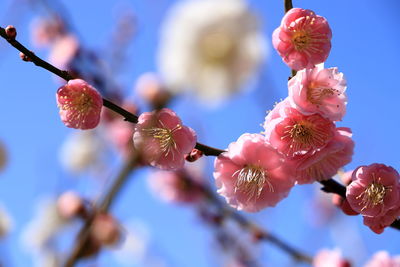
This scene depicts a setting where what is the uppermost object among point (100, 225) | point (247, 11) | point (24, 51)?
point (247, 11)

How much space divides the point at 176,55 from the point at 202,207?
2.98ft

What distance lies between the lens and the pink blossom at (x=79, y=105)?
1.05m

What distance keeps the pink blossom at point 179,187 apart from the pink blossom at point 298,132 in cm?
185

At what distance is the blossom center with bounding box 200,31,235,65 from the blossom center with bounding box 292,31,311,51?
6.13 ft

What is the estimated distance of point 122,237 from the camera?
266cm

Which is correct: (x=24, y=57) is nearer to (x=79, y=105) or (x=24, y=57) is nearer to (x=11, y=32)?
(x=11, y=32)

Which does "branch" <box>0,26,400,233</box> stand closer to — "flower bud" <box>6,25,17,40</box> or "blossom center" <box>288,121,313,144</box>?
"flower bud" <box>6,25,17,40</box>

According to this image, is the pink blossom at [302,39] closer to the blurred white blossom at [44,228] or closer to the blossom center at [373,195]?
the blossom center at [373,195]

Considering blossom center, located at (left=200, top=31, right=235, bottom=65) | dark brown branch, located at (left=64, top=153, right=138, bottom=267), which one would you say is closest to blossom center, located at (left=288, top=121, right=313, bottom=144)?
dark brown branch, located at (left=64, top=153, right=138, bottom=267)

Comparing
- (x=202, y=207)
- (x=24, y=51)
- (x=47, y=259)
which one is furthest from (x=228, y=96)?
(x=47, y=259)

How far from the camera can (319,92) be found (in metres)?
1.04

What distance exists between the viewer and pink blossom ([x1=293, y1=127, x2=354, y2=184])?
1020mm

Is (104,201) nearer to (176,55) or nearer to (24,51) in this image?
(176,55)

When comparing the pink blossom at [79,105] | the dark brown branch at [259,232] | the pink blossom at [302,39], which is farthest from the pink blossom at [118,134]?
the pink blossom at [302,39]
